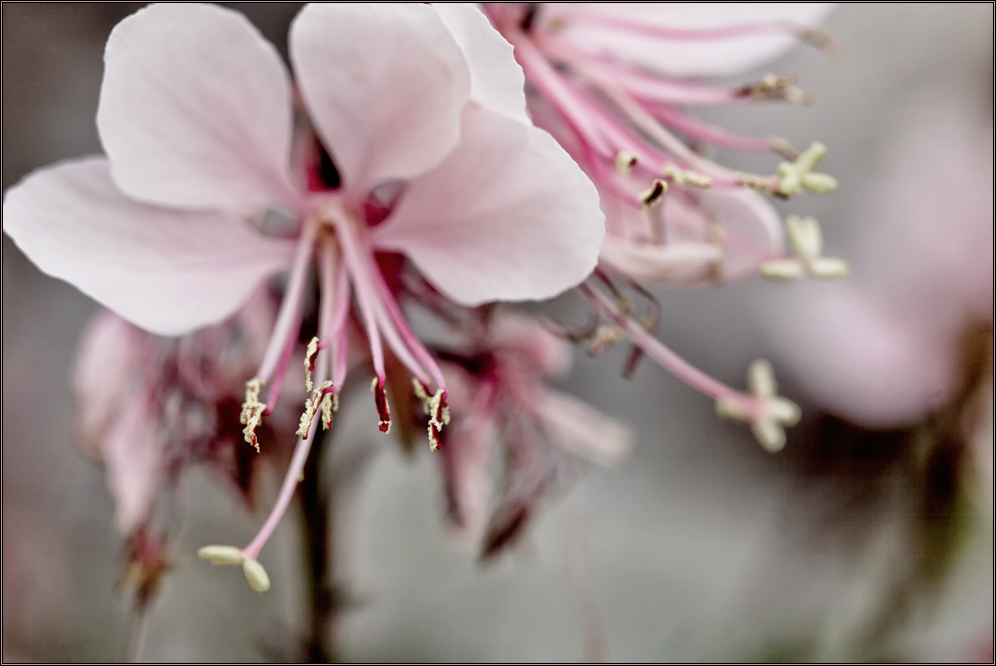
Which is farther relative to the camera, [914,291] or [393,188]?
[914,291]

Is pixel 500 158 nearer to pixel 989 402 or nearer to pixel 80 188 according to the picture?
pixel 80 188

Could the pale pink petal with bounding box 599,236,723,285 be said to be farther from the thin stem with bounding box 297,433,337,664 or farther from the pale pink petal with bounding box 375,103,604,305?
the thin stem with bounding box 297,433,337,664

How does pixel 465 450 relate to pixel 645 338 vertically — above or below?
below

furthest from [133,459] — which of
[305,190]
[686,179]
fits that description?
[686,179]

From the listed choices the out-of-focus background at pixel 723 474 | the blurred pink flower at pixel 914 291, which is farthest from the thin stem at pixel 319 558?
the blurred pink flower at pixel 914 291

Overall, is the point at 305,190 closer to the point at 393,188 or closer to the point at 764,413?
the point at 393,188
